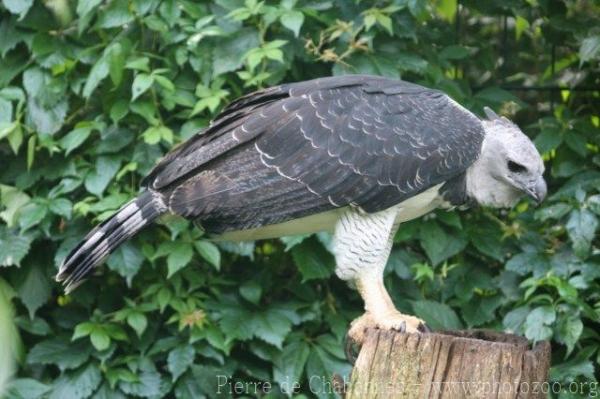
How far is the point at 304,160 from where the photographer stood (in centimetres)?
362

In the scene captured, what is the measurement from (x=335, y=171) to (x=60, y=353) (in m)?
2.15

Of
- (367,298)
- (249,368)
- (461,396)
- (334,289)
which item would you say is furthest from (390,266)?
(461,396)

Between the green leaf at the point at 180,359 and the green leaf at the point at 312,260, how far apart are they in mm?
715

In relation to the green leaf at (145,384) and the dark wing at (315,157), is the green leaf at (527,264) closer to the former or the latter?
the dark wing at (315,157)

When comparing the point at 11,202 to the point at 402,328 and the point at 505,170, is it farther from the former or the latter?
the point at 505,170

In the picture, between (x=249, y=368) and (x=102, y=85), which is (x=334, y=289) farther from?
(x=102, y=85)

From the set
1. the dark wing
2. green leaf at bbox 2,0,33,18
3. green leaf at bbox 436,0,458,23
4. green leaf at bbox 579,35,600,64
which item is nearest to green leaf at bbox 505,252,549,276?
green leaf at bbox 579,35,600,64

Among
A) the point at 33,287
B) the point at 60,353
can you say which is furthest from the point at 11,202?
the point at 60,353

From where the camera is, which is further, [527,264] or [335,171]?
[527,264]

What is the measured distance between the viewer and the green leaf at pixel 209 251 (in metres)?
4.62

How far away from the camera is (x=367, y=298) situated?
3695 millimetres

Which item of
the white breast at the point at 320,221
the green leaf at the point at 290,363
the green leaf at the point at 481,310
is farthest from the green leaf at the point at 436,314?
the white breast at the point at 320,221

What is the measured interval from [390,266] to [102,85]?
1827mm

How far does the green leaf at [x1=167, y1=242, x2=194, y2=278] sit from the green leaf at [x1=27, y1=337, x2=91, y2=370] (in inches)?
28.6
